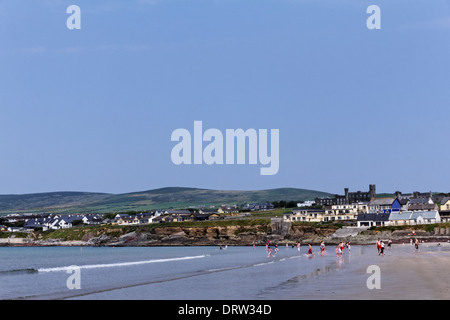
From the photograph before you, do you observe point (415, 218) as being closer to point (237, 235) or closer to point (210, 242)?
point (237, 235)

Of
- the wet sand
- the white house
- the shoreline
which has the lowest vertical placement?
the shoreline

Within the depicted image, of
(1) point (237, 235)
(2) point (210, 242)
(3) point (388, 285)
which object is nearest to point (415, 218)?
(1) point (237, 235)

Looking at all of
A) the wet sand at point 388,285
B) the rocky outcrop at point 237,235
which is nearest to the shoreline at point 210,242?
the rocky outcrop at point 237,235

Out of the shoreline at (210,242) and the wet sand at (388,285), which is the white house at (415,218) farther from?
the wet sand at (388,285)

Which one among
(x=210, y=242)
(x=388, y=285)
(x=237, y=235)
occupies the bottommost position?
(x=210, y=242)

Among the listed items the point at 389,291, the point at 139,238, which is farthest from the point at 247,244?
the point at 389,291

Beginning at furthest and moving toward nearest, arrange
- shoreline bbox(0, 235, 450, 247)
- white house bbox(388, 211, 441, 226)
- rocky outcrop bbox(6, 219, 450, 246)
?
white house bbox(388, 211, 441, 226)
rocky outcrop bbox(6, 219, 450, 246)
shoreline bbox(0, 235, 450, 247)

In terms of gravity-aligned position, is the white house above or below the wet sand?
below

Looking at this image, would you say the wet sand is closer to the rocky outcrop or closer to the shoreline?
the shoreline

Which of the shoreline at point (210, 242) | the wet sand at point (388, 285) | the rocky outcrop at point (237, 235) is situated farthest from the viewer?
the rocky outcrop at point (237, 235)

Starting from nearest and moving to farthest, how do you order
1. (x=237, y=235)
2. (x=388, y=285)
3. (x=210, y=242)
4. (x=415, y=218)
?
(x=388, y=285), (x=415, y=218), (x=210, y=242), (x=237, y=235)

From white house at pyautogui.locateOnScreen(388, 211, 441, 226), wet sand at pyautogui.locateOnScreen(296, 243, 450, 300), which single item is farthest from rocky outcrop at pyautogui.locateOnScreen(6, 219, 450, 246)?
wet sand at pyautogui.locateOnScreen(296, 243, 450, 300)

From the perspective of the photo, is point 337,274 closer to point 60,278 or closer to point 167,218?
point 60,278
